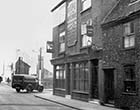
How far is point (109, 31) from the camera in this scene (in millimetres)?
19656

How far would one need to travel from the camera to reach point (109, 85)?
789 inches

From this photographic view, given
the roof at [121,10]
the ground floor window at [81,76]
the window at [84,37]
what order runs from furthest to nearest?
1. the ground floor window at [81,76]
2. the window at [84,37]
3. the roof at [121,10]

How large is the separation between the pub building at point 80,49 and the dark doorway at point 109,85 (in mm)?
50

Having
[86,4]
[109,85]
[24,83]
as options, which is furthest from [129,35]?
[24,83]

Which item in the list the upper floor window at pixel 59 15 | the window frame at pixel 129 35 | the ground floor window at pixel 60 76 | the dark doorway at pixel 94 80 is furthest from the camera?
the upper floor window at pixel 59 15

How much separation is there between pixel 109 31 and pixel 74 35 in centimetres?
721

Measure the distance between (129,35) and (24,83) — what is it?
2496cm

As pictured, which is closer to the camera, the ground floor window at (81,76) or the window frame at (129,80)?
the window frame at (129,80)

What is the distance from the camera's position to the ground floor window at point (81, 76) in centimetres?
2365

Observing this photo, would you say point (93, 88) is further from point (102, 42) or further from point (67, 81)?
point (67, 81)

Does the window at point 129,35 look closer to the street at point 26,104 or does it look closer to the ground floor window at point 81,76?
the street at point 26,104

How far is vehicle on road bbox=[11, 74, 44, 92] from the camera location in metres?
39.6

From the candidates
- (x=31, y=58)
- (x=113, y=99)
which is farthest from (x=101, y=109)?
(x=31, y=58)

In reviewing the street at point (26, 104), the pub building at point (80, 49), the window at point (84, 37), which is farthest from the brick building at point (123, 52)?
the street at point (26, 104)
